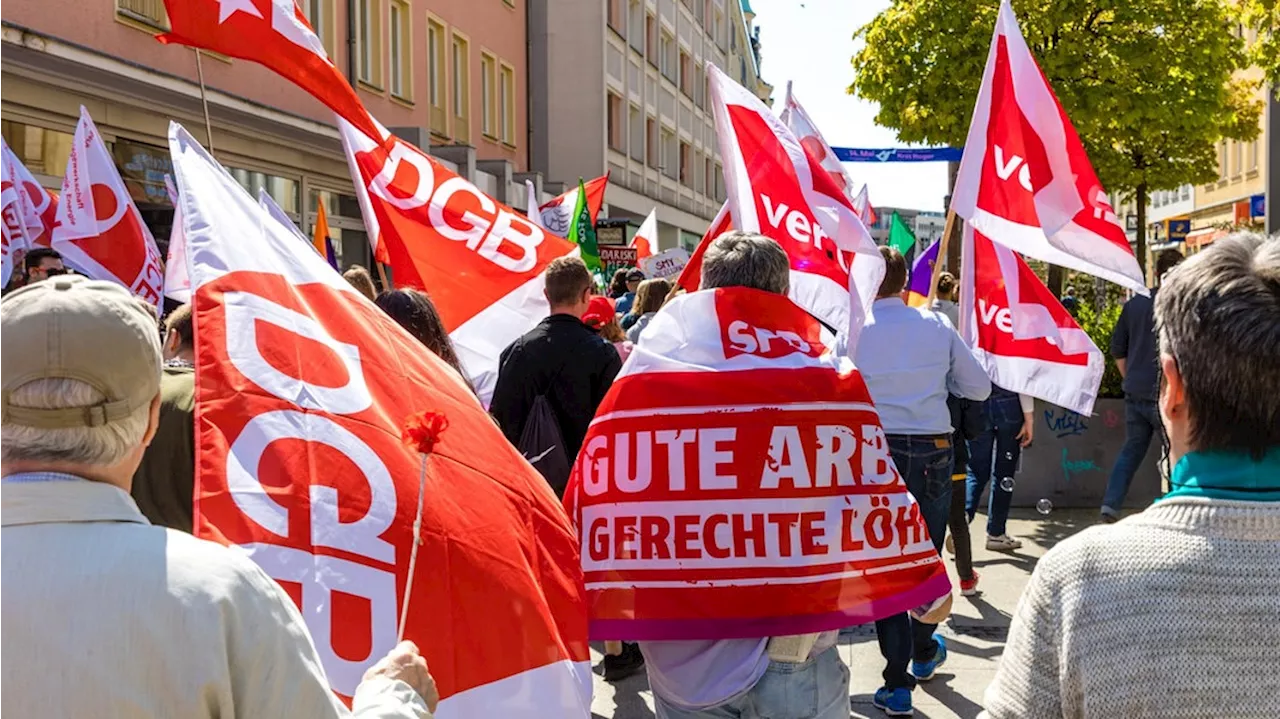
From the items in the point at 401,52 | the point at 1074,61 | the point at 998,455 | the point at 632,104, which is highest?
the point at 632,104

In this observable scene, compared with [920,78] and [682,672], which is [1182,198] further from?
[682,672]

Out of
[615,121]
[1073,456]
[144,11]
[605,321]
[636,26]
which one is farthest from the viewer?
[636,26]

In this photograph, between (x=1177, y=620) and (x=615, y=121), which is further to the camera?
(x=615, y=121)

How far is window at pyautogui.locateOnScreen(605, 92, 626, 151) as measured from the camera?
3481 centimetres

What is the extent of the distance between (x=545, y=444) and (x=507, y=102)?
23.9 metres

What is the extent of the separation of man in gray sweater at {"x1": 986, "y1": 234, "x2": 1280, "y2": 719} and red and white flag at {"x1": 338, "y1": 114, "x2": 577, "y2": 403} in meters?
4.36

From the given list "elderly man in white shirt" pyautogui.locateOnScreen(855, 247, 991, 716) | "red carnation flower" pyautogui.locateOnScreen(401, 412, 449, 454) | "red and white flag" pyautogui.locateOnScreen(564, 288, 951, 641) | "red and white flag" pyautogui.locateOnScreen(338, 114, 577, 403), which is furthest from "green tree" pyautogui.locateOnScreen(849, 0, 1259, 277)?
"red carnation flower" pyautogui.locateOnScreen(401, 412, 449, 454)

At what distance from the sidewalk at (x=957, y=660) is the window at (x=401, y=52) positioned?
1533cm

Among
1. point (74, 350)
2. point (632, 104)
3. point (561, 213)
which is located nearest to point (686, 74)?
point (632, 104)

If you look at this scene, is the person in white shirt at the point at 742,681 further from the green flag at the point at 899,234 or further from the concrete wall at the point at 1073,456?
the green flag at the point at 899,234

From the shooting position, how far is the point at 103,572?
5.76ft

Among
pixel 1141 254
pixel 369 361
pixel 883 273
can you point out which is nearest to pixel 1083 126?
pixel 1141 254

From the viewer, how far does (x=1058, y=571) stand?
6.21 ft

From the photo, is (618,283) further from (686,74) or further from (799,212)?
(686,74)
